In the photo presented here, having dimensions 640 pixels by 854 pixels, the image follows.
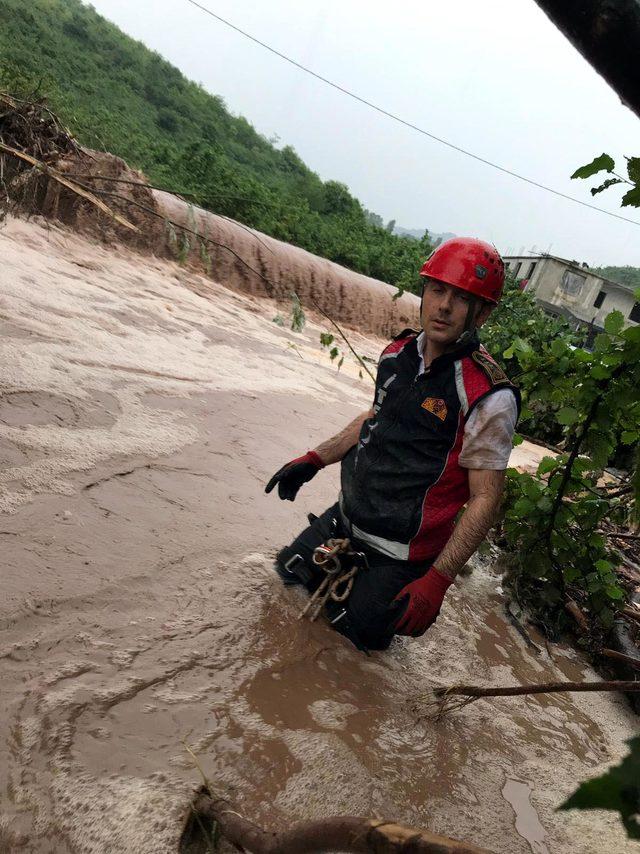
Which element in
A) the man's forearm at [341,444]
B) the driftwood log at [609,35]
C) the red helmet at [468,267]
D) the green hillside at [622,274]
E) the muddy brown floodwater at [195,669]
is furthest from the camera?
the green hillside at [622,274]

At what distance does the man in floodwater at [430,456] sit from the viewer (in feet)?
7.63

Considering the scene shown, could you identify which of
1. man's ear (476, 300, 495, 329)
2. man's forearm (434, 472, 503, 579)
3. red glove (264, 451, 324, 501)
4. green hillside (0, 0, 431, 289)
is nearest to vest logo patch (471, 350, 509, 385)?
man's ear (476, 300, 495, 329)

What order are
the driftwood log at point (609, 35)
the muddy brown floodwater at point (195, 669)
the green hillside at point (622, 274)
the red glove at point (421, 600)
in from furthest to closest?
the green hillside at point (622, 274) → the red glove at point (421, 600) → the muddy brown floodwater at point (195, 669) → the driftwood log at point (609, 35)

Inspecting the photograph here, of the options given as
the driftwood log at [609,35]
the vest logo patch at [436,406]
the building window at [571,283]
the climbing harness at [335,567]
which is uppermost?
the building window at [571,283]

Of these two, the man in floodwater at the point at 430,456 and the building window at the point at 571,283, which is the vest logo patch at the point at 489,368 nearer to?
the man in floodwater at the point at 430,456

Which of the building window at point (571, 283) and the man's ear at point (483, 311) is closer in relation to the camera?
the man's ear at point (483, 311)

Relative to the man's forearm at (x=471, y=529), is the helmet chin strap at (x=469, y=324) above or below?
above

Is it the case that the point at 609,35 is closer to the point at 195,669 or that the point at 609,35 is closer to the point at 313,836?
the point at 313,836

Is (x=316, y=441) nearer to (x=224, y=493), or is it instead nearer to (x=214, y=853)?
(x=224, y=493)

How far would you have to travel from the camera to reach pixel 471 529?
90.6 inches

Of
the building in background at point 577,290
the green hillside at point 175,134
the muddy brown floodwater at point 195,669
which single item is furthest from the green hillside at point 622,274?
the muddy brown floodwater at point 195,669

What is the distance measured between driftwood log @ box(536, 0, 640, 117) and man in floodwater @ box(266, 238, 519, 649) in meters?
1.66

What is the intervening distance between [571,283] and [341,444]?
44.5 metres

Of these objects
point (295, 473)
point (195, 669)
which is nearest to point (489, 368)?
point (295, 473)
